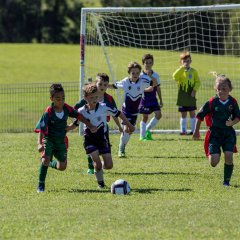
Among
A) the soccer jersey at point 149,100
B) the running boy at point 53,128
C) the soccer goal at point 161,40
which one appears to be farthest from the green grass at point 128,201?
the soccer goal at point 161,40

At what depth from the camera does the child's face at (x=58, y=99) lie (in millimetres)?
11641

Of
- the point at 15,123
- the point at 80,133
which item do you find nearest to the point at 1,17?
the point at 15,123

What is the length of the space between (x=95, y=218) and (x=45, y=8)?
66.8m

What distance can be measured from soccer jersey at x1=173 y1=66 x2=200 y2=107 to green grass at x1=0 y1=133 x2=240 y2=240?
3.24 m

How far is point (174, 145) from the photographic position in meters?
17.7

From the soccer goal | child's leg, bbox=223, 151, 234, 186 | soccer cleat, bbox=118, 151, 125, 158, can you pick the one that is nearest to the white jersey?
child's leg, bbox=223, 151, 234, 186

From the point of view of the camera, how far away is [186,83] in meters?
19.5

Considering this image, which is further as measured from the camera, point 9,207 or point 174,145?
point 174,145

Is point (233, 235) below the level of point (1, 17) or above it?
below

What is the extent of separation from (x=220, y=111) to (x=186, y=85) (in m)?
7.56

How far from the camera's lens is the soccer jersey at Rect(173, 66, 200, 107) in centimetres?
1936

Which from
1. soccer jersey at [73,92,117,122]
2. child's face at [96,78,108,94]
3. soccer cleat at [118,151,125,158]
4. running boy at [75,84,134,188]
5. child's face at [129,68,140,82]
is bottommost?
soccer cleat at [118,151,125,158]

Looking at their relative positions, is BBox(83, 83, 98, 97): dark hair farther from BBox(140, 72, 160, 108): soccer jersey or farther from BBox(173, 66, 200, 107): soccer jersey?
BBox(173, 66, 200, 107): soccer jersey

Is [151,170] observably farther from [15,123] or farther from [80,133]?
[15,123]
